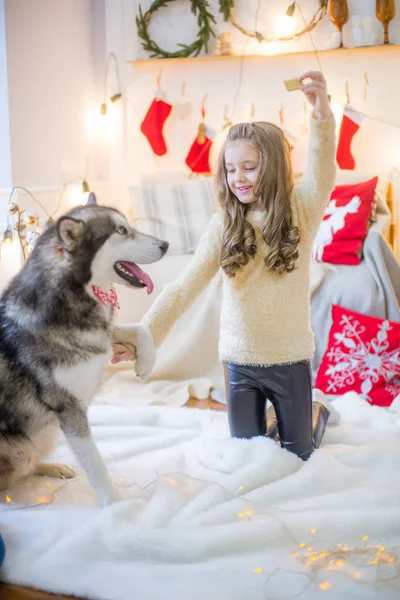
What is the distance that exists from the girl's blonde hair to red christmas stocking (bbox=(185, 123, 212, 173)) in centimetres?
251

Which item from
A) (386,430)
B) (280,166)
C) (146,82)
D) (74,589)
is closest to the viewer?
(74,589)

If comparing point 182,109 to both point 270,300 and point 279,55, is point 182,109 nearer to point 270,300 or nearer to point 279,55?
point 279,55

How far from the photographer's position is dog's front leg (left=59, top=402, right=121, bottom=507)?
5.43 ft

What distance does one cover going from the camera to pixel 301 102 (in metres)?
4.27

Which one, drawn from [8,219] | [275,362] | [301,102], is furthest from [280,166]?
[301,102]

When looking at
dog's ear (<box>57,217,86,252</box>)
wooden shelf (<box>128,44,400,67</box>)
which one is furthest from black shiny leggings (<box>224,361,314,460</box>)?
wooden shelf (<box>128,44,400,67</box>)

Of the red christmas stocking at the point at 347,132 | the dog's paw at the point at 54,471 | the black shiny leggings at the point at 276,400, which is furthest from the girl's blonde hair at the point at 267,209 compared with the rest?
the red christmas stocking at the point at 347,132

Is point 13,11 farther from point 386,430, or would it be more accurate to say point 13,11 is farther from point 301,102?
point 386,430

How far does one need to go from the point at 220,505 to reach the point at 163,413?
756 mm

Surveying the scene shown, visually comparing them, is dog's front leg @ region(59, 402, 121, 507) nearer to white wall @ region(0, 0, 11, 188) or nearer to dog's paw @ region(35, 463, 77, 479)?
dog's paw @ region(35, 463, 77, 479)

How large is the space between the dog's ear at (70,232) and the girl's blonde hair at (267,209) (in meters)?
0.49

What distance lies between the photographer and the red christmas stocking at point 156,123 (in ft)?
14.4

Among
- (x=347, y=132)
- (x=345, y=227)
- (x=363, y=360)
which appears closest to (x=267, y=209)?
(x=363, y=360)

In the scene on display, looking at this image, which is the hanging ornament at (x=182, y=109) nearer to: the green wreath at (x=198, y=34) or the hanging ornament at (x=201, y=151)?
the hanging ornament at (x=201, y=151)
